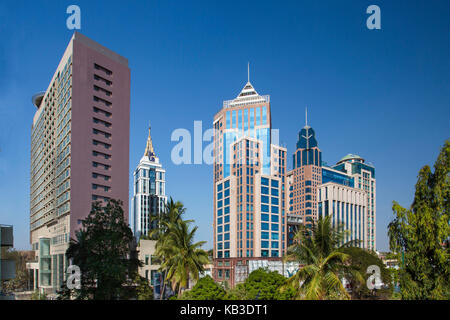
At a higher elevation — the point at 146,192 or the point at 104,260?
the point at 146,192

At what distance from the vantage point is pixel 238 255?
3807 inches

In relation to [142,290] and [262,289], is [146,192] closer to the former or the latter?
[142,290]

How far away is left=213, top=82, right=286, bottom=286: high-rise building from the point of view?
96.9 m

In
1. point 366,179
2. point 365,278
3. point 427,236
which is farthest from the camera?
point 366,179

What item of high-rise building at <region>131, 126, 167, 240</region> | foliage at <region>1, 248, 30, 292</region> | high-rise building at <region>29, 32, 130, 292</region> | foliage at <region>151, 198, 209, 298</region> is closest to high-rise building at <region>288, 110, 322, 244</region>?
high-rise building at <region>131, 126, 167, 240</region>

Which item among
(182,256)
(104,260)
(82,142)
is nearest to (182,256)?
(182,256)

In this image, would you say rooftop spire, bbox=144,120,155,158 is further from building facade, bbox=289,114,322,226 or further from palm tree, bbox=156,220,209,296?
palm tree, bbox=156,220,209,296

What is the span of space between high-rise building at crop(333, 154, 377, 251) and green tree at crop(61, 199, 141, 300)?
14447cm

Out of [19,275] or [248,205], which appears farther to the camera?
[248,205]

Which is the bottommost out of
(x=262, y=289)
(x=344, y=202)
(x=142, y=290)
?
(x=142, y=290)

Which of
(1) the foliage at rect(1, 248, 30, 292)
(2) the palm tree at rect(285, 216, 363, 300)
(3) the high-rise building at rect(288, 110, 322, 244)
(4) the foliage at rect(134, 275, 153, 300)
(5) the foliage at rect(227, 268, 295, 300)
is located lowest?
(1) the foliage at rect(1, 248, 30, 292)

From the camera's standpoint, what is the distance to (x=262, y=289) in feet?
79.4

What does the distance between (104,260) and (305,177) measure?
127706 millimetres

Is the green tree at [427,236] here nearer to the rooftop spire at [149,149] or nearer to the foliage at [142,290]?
the foliage at [142,290]
